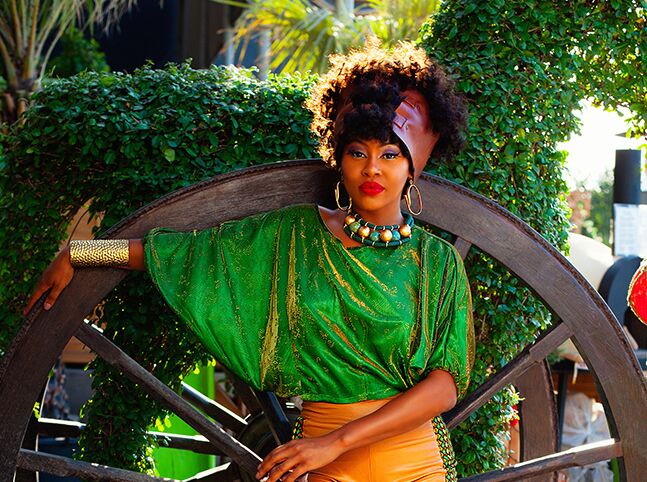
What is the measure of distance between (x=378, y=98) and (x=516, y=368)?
101cm

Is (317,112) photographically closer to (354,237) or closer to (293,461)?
(354,237)

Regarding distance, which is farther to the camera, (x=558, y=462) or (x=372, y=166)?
(x=558, y=462)

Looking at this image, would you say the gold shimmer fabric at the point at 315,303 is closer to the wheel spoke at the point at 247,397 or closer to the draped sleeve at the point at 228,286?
the draped sleeve at the point at 228,286

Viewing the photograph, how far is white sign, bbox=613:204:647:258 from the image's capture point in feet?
19.4

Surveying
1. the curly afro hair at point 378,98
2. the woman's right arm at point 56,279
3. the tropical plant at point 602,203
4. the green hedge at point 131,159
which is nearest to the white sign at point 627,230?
the green hedge at point 131,159

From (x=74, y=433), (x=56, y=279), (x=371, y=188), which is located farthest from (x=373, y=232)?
(x=74, y=433)

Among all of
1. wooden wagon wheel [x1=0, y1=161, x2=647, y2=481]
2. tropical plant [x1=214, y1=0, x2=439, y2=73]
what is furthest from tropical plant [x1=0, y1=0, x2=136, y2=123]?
wooden wagon wheel [x1=0, y1=161, x2=647, y2=481]

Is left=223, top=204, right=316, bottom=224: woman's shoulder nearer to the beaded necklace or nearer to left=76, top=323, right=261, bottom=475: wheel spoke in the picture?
the beaded necklace

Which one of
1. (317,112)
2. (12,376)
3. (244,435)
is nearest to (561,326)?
(317,112)

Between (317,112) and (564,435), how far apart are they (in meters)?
3.87

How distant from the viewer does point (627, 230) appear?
6016 millimetres

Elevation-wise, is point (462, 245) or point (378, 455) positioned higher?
point (462, 245)

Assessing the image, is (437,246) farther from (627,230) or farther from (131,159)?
(627,230)

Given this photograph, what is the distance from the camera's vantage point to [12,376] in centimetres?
262
